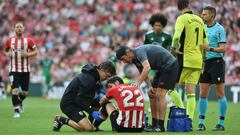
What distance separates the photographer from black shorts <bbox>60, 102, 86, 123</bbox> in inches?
567

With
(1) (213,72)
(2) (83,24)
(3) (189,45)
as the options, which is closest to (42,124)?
(3) (189,45)

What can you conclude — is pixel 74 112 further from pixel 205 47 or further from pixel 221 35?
pixel 221 35

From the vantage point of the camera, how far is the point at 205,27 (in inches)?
630

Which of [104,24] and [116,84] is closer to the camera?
[116,84]

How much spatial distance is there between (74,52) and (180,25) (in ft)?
70.4

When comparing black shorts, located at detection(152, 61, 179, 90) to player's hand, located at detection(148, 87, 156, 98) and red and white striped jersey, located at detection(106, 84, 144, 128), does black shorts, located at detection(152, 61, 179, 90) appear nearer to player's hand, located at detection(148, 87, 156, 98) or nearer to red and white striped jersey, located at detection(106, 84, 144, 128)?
player's hand, located at detection(148, 87, 156, 98)

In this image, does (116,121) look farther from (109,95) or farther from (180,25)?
(180,25)

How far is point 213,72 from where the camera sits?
15.8 metres

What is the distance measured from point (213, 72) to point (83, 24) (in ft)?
72.1

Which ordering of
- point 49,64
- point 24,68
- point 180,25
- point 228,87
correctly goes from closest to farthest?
point 180,25, point 24,68, point 228,87, point 49,64

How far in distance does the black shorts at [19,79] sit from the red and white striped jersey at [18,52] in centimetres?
12

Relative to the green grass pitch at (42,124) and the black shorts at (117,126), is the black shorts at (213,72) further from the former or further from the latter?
the black shorts at (117,126)

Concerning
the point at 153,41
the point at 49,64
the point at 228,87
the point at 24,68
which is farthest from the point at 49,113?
the point at 49,64

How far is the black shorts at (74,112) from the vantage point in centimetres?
1440
